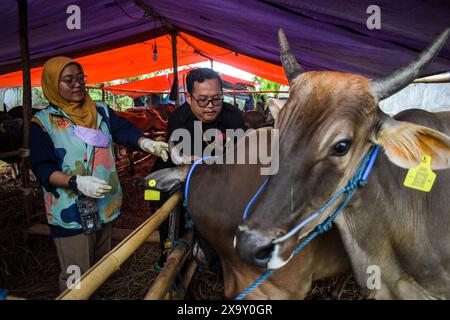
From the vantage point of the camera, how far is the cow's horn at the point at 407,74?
1.33m

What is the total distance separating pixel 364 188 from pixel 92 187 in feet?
5.15

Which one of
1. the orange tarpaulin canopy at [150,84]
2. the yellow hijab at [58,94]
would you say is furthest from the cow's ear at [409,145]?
the orange tarpaulin canopy at [150,84]

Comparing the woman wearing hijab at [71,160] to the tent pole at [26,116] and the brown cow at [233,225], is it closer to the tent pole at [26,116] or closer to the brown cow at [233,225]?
the brown cow at [233,225]

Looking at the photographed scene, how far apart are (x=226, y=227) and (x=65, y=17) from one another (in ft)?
10.6

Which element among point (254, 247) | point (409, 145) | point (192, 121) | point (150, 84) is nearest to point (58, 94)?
point (192, 121)

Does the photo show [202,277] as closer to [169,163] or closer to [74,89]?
[169,163]

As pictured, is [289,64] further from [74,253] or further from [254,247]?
[74,253]

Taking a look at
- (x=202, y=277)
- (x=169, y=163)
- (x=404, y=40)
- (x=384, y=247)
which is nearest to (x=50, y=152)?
(x=169, y=163)

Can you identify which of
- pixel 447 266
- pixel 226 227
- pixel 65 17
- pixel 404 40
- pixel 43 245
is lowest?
pixel 43 245

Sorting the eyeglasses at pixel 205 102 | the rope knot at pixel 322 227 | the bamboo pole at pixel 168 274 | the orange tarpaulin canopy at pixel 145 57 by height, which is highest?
the orange tarpaulin canopy at pixel 145 57

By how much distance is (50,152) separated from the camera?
1989 millimetres

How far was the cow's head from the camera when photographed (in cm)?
127

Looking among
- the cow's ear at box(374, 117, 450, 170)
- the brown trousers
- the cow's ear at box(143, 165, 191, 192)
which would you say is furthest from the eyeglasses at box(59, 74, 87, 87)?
the cow's ear at box(374, 117, 450, 170)

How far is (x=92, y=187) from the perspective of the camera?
182 centimetres
